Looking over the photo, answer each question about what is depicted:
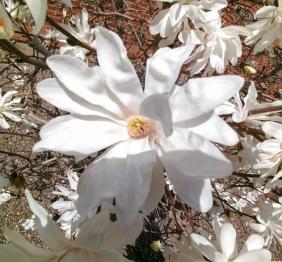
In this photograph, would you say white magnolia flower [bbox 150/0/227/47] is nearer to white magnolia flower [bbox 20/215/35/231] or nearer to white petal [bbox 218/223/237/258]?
white petal [bbox 218/223/237/258]

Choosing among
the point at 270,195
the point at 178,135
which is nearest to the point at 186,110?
the point at 178,135

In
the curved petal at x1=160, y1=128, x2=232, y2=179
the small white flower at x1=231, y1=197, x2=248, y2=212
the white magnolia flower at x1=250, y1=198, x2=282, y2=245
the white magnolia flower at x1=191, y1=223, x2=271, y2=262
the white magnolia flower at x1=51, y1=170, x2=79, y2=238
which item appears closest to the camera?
the curved petal at x1=160, y1=128, x2=232, y2=179

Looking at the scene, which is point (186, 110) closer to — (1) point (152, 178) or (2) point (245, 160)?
(1) point (152, 178)

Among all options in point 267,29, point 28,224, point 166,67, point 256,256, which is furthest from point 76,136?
point 28,224

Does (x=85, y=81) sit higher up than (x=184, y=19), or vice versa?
(x=85, y=81)

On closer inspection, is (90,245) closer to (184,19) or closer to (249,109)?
(249,109)

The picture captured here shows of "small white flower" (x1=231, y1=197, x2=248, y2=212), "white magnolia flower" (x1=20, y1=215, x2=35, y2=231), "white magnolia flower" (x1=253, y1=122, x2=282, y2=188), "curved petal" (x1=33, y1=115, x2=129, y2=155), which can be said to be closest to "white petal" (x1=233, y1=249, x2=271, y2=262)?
"white magnolia flower" (x1=253, y1=122, x2=282, y2=188)
